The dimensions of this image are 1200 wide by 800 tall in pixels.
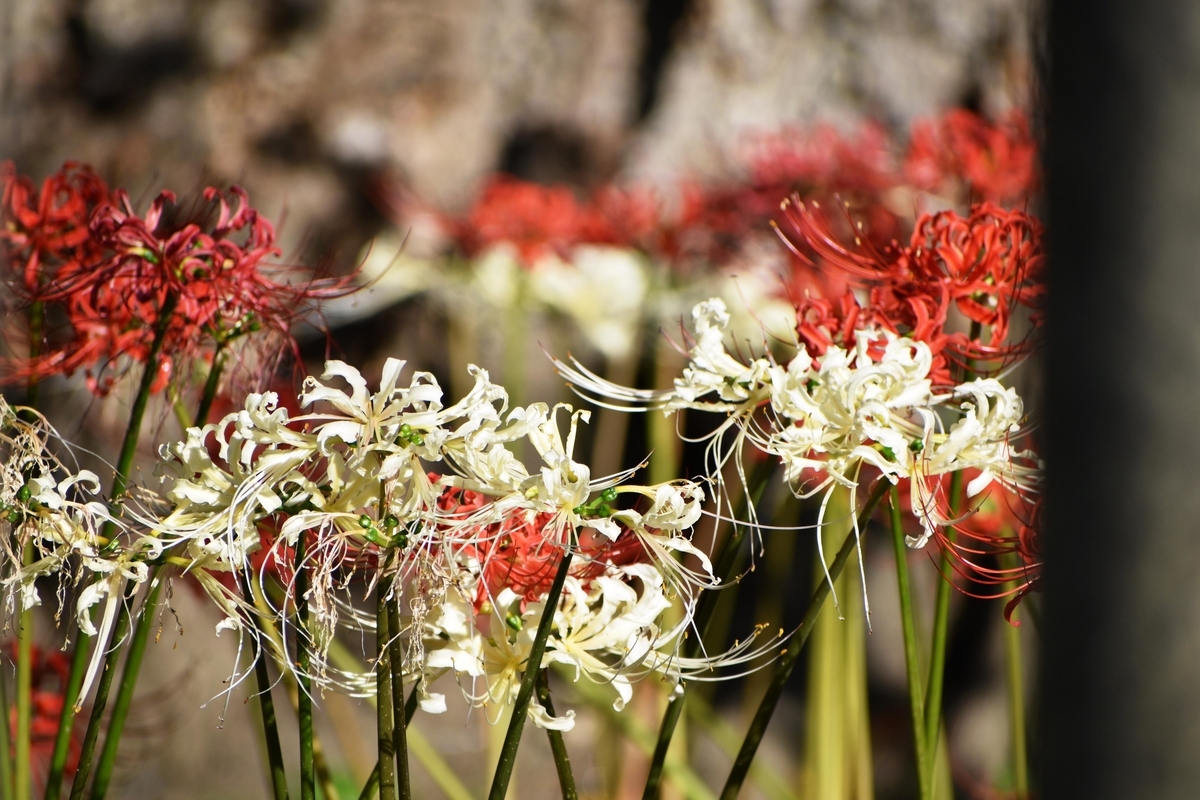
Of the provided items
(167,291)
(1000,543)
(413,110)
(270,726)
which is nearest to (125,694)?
(270,726)

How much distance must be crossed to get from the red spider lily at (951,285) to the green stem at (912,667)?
0.10 meters

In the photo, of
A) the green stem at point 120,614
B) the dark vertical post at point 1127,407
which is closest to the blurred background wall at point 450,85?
the green stem at point 120,614

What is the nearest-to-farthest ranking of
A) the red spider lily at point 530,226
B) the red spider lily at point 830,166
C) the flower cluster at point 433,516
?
the flower cluster at point 433,516
the red spider lily at point 830,166
the red spider lily at point 530,226

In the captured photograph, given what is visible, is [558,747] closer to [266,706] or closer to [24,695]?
[266,706]

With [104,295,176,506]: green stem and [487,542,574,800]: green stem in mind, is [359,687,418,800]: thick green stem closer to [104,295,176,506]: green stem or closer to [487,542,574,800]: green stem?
[487,542,574,800]: green stem

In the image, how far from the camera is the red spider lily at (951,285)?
559 millimetres

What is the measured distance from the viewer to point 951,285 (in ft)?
1.86

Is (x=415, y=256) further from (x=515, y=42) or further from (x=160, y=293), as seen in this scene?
(x=160, y=293)

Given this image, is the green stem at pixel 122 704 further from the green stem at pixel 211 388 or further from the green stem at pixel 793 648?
the green stem at pixel 793 648

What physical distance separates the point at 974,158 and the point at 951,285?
32.7 inches

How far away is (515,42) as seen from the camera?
2.33 m

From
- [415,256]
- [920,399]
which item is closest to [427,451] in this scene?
[920,399]

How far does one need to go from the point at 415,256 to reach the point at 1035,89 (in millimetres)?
1860

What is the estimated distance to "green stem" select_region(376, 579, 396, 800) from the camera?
17.7 inches
